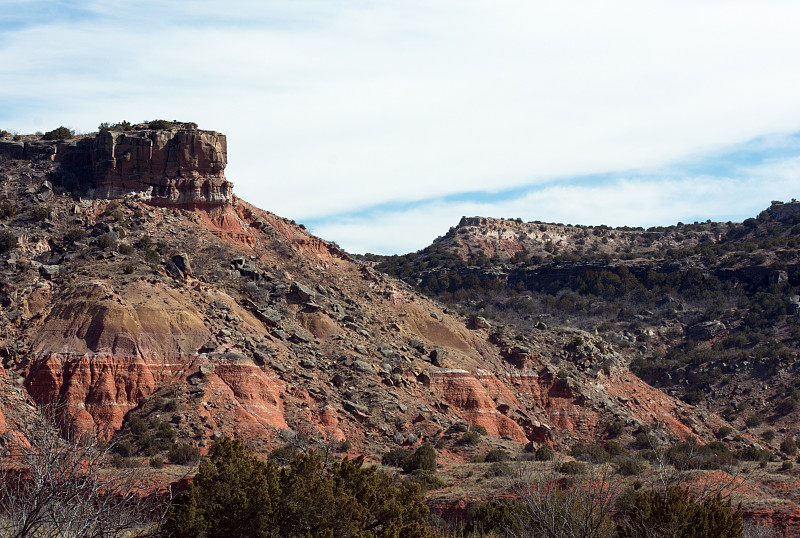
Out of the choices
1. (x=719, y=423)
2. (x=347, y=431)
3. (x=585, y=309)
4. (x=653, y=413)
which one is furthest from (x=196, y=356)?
(x=585, y=309)

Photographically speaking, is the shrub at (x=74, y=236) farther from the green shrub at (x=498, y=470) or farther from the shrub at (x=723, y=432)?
the shrub at (x=723, y=432)

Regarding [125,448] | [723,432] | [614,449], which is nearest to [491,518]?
[125,448]

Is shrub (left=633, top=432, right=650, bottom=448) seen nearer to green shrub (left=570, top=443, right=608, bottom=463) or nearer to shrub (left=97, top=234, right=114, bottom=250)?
green shrub (left=570, top=443, right=608, bottom=463)

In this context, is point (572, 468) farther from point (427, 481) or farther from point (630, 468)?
point (427, 481)

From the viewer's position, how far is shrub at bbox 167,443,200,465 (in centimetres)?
4453

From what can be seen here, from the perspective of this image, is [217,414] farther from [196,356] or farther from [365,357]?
[365,357]

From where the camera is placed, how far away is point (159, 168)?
68.7 meters

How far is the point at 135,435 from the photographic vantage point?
4681cm

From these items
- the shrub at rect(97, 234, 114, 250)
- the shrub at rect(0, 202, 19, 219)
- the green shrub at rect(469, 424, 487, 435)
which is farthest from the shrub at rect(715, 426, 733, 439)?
the shrub at rect(0, 202, 19, 219)

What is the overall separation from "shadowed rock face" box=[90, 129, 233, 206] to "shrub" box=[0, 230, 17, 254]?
993 cm

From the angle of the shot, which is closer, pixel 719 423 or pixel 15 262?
pixel 15 262

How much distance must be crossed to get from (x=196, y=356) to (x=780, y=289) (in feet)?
238

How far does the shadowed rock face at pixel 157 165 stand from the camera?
224 ft

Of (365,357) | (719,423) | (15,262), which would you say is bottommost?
(719,423)
